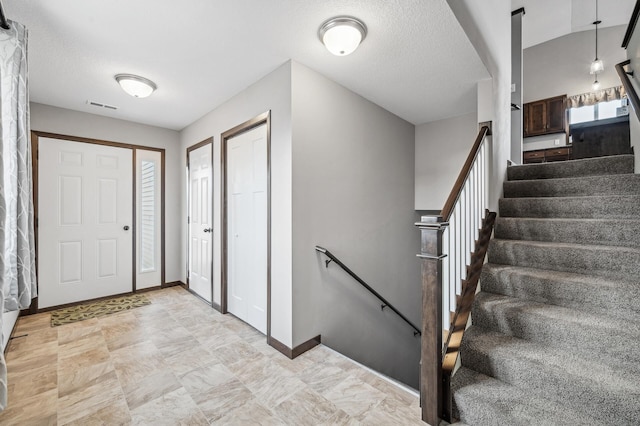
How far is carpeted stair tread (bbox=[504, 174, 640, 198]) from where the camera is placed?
2.26 meters

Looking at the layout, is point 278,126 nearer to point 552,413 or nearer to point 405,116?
point 405,116

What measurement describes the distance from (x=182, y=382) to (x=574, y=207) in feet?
11.2

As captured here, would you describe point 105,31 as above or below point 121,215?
above

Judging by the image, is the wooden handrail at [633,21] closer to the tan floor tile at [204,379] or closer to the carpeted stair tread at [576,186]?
the carpeted stair tread at [576,186]

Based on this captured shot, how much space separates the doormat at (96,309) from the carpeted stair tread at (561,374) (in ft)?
12.1

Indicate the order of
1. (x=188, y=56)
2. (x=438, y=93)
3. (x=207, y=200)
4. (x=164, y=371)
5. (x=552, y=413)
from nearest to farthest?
1. (x=552, y=413)
2. (x=164, y=371)
3. (x=188, y=56)
4. (x=438, y=93)
5. (x=207, y=200)

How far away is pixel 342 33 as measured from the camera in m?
1.84

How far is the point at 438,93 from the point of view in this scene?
9.71 ft

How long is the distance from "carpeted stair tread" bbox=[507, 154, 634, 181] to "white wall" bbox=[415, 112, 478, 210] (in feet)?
2.20

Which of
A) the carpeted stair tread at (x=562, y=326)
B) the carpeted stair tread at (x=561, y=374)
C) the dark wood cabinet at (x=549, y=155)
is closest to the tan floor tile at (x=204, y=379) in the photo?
the carpeted stair tread at (x=561, y=374)

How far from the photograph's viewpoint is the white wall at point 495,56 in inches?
87.9

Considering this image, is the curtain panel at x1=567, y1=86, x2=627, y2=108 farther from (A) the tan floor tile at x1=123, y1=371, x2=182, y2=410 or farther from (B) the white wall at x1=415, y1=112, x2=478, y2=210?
(A) the tan floor tile at x1=123, y1=371, x2=182, y2=410

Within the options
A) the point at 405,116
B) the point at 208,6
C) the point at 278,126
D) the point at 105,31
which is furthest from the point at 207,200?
the point at 405,116

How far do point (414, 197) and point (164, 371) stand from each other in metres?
3.52
